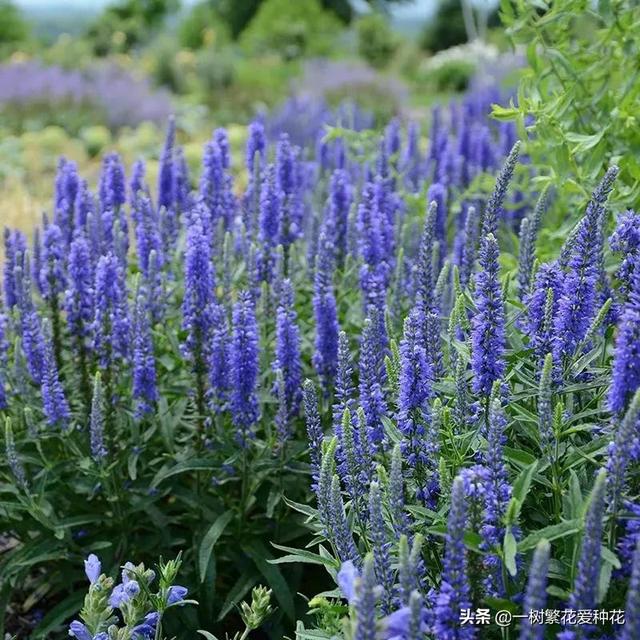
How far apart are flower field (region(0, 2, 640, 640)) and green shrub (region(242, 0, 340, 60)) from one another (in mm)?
26611

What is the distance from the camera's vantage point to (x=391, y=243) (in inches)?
175

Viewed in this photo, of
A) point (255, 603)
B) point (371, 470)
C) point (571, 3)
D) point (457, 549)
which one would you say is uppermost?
point (571, 3)

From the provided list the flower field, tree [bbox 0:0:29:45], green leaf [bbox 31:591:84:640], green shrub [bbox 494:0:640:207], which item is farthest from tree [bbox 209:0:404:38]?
green leaf [bbox 31:591:84:640]

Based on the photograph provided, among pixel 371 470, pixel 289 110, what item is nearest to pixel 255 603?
pixel 371 470

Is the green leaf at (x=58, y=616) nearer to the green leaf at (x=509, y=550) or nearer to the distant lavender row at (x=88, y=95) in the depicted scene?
the green leaf at (x=509, y=550)

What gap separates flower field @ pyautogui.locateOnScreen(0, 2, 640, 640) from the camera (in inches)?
84.5

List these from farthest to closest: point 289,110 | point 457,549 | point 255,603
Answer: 1. point 289,110
2. point 255,603
3. point 457,549

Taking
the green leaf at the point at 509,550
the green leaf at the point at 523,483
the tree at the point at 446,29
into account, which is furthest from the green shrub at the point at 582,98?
the tree at the point at 446,29

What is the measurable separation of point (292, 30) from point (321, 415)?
3034 cm

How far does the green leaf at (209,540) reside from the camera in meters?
3.32

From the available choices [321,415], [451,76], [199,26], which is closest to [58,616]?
[321,415]

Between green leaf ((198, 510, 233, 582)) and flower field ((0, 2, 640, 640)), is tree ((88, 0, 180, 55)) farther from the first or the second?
green leaf ((198, 510, 233, 582))

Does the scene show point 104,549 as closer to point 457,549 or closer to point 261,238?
point 261,238

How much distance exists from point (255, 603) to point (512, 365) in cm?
110
